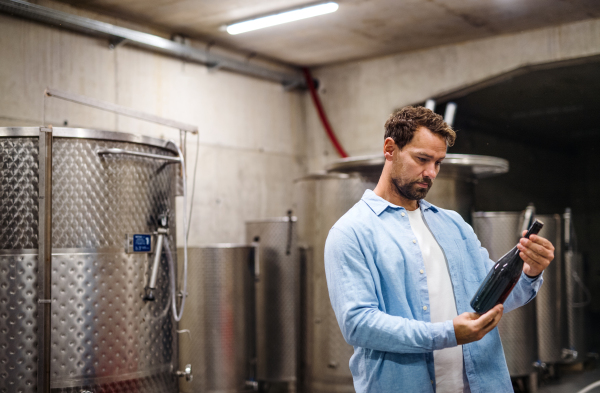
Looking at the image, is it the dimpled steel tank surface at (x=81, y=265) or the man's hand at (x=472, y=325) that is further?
the dimpled steel tank surface at (x=81, y=265)

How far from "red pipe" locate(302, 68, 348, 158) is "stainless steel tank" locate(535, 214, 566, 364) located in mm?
2792

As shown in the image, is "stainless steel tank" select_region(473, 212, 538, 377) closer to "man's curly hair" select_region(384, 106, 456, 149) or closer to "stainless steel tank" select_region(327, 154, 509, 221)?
"stainless steel tank" select_region(327, 154, 509, 221)

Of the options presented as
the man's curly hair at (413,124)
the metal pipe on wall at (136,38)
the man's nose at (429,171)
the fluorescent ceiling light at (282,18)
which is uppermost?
the fluorescent ceiling light at (282,18)

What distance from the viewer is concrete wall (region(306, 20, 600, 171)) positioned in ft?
19.9

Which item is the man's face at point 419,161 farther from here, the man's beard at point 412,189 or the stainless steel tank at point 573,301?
the stainless steel tank at point 573,301

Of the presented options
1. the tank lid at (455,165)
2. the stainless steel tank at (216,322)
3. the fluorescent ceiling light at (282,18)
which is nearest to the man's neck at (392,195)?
the tank lid at (455,165)

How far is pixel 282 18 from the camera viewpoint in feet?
18.7

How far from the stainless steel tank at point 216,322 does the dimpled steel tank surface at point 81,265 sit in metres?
1.59

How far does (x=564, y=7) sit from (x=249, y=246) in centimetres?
383

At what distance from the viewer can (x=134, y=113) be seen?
3.70m

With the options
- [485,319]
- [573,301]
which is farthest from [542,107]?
[485,319]

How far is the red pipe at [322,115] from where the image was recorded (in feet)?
24.6

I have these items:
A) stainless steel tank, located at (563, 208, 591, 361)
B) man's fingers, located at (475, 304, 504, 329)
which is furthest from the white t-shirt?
stainless steel tank, located at (563, 208, 591, 361)

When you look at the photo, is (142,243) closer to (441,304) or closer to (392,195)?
(392,195)
